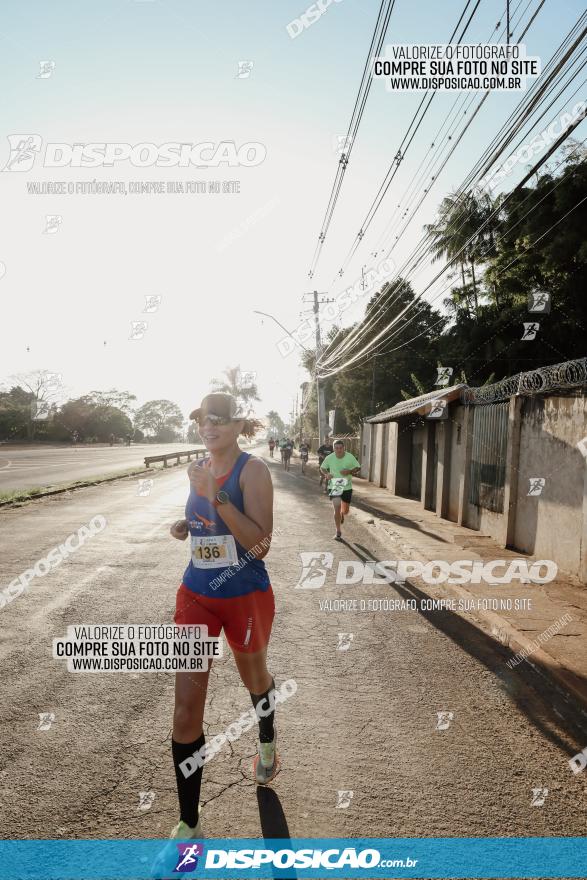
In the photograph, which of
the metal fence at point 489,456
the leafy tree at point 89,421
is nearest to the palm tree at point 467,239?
the metal fence at point 489,456

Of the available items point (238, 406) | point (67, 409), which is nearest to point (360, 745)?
point (238, 406)

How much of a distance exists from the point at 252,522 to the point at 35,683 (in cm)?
260

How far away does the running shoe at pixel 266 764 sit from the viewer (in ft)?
10.2

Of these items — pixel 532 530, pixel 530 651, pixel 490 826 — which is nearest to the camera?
pixel 490 826

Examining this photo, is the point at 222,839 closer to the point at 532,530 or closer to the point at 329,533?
the point at 532,530

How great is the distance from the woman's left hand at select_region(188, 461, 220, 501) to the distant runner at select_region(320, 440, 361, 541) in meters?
7.71

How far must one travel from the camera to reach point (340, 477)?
10703 millimetres

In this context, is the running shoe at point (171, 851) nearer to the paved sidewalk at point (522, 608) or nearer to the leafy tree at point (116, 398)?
the paved sidewalk at point (522, 608)

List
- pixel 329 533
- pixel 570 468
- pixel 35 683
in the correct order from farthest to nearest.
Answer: pixel 329 533 < pixel 570 468 < pixel 35 683

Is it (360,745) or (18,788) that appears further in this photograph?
(360,745)

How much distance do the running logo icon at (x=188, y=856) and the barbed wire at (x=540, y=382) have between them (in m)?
7.24

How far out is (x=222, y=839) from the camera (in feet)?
8.70

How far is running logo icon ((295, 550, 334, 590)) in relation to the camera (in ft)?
24.8

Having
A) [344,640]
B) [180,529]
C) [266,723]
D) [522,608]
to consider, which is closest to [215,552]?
[180,529]
